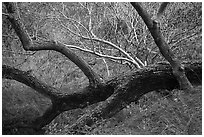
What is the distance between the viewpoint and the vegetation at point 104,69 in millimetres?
4402

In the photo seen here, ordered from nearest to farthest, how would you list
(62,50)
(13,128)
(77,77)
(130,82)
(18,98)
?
(130,82), (62,50), (13,128), (18,98), (77,77)

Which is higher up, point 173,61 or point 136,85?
point 173,61

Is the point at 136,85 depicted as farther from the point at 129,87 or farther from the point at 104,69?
the point at 104,69

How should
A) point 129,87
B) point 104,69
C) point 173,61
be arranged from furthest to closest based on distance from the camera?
1. point 104,69
2. point 129,87
3. point 173,61

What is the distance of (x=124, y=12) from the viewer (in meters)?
6.29

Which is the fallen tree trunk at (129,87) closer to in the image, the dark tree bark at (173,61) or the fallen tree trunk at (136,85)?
the fallen tree trunk at (136,85)


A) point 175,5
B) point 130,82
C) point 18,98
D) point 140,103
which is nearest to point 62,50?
point 130,82

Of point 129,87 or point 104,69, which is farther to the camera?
point 104,69

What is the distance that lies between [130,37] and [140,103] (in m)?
1.69

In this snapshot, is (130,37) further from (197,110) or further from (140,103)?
(197,110)

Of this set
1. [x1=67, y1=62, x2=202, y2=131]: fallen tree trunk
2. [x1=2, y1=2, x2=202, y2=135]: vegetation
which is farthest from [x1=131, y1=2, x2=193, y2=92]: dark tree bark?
[x1=67, y1=62, x2=202, y2=131]: fallen tree trunk

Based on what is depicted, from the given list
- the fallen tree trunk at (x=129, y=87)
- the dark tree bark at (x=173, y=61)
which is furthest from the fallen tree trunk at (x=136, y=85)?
the dark tree bark at (x=173, y=61)

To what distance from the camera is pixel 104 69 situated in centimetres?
712

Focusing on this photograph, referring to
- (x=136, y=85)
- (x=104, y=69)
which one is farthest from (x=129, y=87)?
(x=104, y=69)
